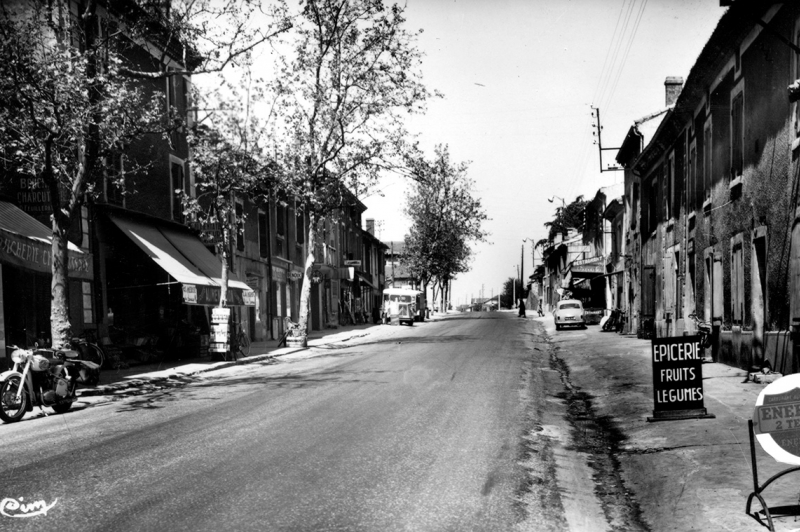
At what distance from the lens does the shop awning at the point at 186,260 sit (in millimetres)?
20312

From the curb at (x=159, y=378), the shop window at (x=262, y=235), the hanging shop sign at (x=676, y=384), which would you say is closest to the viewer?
the hanging shop sign at (x=676, y=384)

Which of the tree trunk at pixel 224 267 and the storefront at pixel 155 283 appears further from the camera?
the tree trunk at pixel 224 267

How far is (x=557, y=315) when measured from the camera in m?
39.8

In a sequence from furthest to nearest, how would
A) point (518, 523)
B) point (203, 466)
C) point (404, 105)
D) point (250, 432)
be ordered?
1. point (404, 105)
2. point (250, 432)
3. point (203, 466)
4. point (518, 523)

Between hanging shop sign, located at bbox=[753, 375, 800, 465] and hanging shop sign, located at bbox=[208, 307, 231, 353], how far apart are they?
18426 millimetres

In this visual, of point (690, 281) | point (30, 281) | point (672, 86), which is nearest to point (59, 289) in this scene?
point (30, 281)

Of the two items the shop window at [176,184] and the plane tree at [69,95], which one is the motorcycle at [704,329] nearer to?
the plane tree at [69,95]

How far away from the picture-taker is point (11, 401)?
1034 centimetres

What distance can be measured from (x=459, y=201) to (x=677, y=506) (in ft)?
197

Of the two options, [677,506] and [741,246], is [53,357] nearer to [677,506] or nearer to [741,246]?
[677,506]

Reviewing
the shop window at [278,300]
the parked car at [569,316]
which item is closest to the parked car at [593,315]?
the parked car at [569,316]

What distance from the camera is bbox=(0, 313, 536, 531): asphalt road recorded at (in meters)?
5.36

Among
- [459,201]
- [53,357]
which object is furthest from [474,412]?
[459,201]

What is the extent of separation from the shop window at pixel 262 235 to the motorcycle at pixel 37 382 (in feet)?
70.7
